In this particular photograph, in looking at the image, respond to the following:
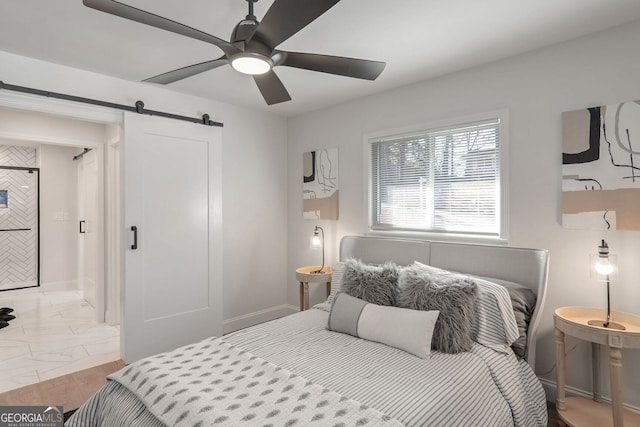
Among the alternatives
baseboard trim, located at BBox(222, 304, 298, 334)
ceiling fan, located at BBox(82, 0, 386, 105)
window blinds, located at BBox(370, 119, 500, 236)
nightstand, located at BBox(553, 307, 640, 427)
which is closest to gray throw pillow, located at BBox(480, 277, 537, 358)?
nightstand, located at BBox(553, 307, 640, 427)

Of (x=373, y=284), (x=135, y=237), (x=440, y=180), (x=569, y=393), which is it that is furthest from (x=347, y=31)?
(x=569, y=393)

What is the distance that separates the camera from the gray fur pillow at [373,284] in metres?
2.37

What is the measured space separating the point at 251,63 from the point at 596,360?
283 centimetres

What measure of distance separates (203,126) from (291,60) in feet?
6.63

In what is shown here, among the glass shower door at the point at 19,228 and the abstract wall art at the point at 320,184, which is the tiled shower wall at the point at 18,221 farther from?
the abstract wall art at the point at 320,184

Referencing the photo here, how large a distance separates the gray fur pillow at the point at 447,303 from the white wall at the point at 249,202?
228 cm

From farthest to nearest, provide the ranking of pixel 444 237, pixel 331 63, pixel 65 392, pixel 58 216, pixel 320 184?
pixel 58 216 → pixel 320 184 → pixel 444 237 → pixel 65 392 → pixel 331 63

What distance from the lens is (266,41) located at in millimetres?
1682

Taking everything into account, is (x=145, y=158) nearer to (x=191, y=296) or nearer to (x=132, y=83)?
(x=132, y=83)

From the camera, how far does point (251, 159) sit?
13.6 ft

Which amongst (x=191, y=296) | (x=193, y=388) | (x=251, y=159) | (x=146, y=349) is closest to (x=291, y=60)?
(x=193, y=388)

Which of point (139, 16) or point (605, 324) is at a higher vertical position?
point (139, 16)

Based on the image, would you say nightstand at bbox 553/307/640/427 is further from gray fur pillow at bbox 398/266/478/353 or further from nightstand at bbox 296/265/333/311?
nightstand at bbox 296/265/333/311

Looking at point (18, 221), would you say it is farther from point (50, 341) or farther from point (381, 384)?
point (381, 384)
